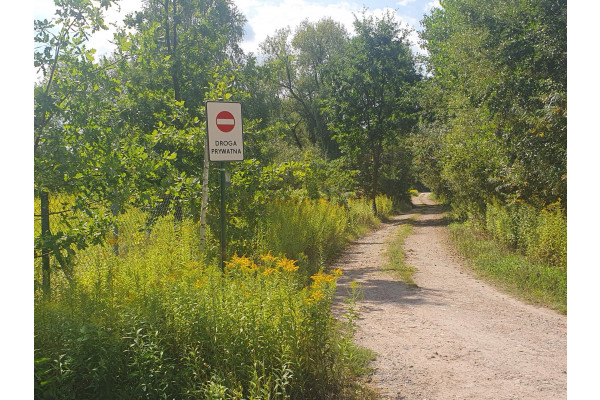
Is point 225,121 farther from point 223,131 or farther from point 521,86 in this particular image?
point 521,86

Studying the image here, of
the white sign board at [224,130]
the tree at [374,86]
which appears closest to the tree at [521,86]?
the white sign board at [224,130]

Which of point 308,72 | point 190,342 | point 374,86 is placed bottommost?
point 190,342

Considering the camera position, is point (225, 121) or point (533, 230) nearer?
point (225, 121)

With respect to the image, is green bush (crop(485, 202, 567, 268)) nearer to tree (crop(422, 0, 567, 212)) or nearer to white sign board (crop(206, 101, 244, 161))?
tree (crop(422, 0, 567, 212))

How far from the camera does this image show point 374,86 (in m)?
23.0

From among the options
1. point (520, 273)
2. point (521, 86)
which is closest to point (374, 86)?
point (521, 86)

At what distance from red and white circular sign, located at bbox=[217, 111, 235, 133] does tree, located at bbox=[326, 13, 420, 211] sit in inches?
702

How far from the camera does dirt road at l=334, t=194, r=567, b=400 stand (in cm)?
397

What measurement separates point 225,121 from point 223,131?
143 millimetres

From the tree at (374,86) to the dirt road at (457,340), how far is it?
15.6m

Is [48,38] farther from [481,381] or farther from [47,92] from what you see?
[481,381]

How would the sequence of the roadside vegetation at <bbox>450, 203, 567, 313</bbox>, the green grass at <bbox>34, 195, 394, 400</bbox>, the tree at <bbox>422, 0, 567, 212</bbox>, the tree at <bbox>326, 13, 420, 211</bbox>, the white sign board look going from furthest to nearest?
the tree at <bbox>326, 13, 420, 211</bbox> → the tree at <bbox>422, 0, 567, 212</bbox> → the roadside vegetation at <bbox>450, 203, 567, 313</bbox> → the white sign board → the green grass at <bbox>34, 195, 394, 400</bbox>

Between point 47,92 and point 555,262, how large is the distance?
9.08 m

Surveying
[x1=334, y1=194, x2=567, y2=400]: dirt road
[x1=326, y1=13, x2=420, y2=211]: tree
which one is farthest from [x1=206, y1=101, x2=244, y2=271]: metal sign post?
[x1=326, y1=13, x2=420, y2=211]: tree
